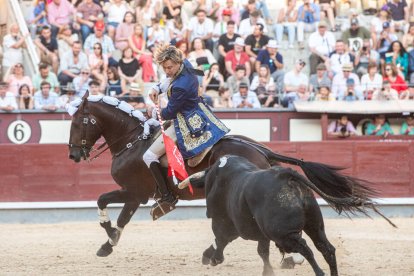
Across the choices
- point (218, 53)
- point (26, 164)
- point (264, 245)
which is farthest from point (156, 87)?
point (218, 53)

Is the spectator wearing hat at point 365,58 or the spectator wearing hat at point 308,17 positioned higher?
the spectator wearing hat at point 308,17

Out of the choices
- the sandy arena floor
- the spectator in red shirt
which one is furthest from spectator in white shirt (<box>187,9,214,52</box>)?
the sandy arena floor

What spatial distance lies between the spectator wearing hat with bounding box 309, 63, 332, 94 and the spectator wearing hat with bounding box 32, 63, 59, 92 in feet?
12.0

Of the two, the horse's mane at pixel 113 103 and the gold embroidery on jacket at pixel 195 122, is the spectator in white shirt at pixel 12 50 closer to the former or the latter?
the horse's mane at pixel 113 103

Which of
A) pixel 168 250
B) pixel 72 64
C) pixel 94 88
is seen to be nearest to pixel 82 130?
pixel 168 250

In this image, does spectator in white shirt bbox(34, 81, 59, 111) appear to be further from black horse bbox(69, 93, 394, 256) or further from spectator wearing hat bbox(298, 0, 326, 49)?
black horse bbox(69, 93, 394, 256)

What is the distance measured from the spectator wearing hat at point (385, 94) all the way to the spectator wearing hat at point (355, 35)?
1041 mm

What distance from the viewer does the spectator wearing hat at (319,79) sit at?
→ 13797 mm

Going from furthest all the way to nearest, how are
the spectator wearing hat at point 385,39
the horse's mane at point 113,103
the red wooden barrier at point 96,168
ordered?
1. the spectator wearing hat at point 385,39
2. the red wooden barrier at point 96,168
3. the horse's mane at point 113,103

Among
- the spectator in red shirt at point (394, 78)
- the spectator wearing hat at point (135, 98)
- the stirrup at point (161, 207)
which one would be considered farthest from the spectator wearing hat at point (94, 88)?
the stirrup at point (161, 207)

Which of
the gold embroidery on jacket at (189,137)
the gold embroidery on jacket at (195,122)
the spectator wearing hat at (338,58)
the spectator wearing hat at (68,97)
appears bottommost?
the spectator wearing hat at (68,97)

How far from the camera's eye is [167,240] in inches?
415

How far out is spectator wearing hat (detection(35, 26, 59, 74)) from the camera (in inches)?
561

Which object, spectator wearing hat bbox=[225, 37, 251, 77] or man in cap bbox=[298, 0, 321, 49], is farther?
man in cap bbox=[298, 0, 321, 49]
